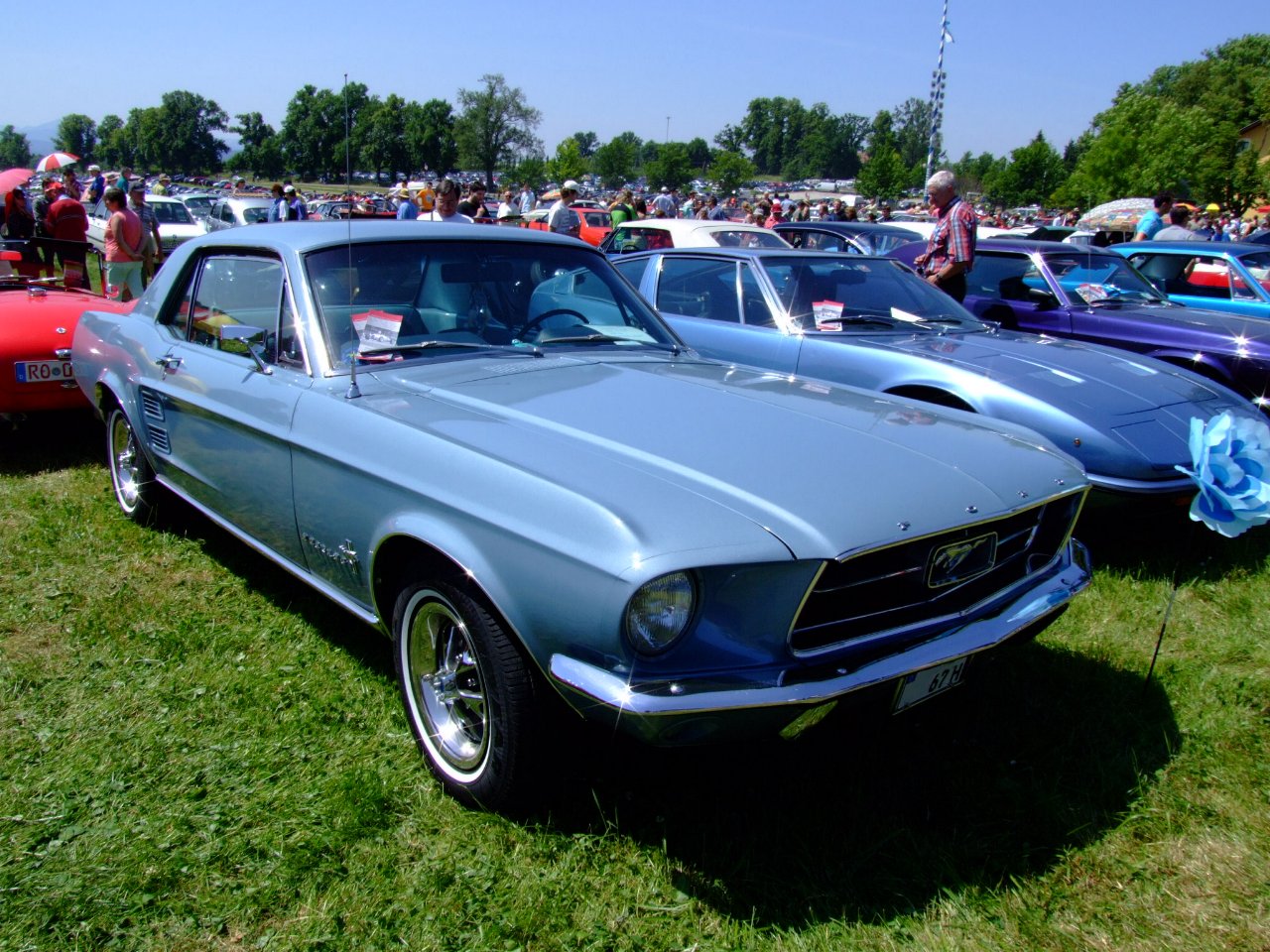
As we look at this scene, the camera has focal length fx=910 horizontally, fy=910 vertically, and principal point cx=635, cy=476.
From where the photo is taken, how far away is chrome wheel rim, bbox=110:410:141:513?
4.55 m

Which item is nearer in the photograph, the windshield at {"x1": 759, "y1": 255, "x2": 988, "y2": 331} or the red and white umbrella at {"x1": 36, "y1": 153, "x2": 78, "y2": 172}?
the windshield at {"x1": 759, "y1": 255, "x2": 988, "y2": 331}

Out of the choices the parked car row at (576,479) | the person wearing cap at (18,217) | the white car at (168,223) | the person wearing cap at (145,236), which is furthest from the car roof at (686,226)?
the white car at (168,223)

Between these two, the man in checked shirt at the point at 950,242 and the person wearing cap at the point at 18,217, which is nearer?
the man in checked shirt at the point at 950,242

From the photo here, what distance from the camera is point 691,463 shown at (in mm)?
2303

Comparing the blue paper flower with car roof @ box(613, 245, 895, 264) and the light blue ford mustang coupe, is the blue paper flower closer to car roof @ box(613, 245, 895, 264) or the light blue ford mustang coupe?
the light blue ford mustang coupe

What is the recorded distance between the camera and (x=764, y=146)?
15462 cm

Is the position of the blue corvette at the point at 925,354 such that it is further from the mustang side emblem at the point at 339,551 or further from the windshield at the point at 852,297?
the mustang side emblem at the point at 339,551

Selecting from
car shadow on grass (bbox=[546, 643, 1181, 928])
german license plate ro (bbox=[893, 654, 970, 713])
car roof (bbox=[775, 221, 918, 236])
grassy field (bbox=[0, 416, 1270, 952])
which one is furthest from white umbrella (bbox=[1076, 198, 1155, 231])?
german license plate ro (bbox=[893, 654, 970, 713])

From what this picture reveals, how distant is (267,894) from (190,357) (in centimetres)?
232

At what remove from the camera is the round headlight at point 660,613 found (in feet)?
6.34

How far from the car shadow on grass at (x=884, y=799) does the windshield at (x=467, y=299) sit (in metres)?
1.56

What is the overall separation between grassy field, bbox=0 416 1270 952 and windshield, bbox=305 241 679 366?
1224 mm

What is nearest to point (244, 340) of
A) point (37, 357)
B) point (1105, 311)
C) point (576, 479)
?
point (576, 479)

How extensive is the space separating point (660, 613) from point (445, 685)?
2.96ft
